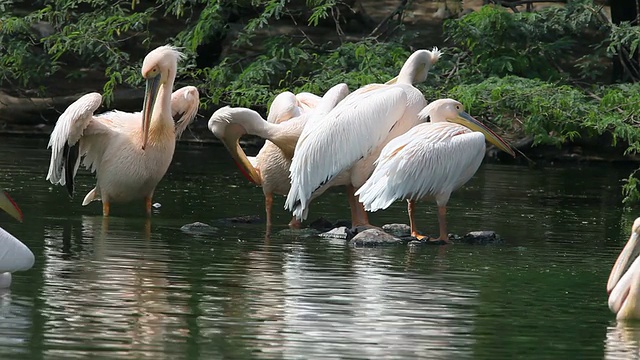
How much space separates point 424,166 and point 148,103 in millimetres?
2397

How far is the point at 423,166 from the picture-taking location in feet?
A: 31.4

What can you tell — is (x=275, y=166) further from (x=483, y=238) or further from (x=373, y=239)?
(x=483, y=238)

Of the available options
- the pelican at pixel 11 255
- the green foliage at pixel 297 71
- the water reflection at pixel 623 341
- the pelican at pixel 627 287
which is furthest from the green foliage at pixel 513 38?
the pelican at pixel 11 255

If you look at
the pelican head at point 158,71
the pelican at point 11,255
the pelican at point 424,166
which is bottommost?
the pelican at point 11,255

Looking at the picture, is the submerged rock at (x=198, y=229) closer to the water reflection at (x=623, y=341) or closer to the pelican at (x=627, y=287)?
the pelican at (x=627, y=287)

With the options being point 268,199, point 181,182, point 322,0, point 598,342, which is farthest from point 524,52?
point 598,342

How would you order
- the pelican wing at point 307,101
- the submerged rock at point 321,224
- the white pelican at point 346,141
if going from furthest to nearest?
the pelican wing at point 307,101 → the submerged rock at point 321,224 → the white pelican at point 346,141

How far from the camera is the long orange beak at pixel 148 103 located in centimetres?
1062

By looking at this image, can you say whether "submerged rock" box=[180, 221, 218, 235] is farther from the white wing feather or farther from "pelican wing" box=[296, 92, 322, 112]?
"pelican wing" box=[296, 92, 322, 112]

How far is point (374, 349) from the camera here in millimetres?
5637

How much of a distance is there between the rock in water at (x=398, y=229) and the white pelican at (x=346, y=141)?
204 millimetres

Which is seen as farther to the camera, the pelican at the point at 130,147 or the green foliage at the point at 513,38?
the green foliage at the point at 513,38

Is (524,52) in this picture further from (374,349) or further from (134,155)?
(374,349)

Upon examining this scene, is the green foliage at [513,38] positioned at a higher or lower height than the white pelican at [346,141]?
higher
